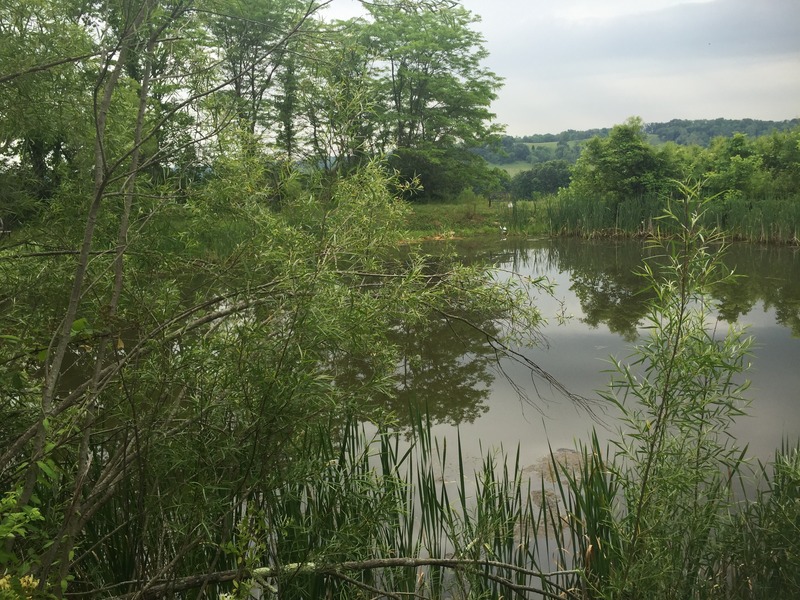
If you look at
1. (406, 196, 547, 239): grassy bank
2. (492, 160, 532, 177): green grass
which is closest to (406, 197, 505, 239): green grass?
(406, 196, 547, 239): grassy bank

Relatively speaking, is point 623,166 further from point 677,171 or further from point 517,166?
point 517,166

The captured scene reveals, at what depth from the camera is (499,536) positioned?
9.15ft

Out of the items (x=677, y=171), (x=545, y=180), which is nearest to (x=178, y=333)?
(x=677, y=171)

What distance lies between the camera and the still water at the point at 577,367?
524 centimetres

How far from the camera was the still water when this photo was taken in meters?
5.24

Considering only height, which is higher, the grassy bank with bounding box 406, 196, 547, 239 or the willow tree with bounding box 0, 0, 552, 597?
the grassy bank with bounding box 406, 196, 547, 239

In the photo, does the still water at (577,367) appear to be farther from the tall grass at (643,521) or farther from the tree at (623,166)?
the tree at (623,166)

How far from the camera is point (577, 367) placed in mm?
7375

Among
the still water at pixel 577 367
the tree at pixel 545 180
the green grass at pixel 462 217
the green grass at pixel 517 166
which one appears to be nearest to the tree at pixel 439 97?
the green grass at pixel 462 217

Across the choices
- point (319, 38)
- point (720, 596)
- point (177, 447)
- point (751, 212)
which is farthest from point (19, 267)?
point (751, 212)

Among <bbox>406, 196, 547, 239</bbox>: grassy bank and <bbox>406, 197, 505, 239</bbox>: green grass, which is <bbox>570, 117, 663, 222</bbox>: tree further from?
<bbox>406, 197, 505, 239</bbox>: green grass

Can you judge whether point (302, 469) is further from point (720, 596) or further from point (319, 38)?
point (720, 596)

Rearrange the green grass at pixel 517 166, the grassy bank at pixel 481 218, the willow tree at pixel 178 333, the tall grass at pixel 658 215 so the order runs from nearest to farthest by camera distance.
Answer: the willow tree at pixel 178 333 < the tall grass at pixel 658 215 < the grassy bank at pixel 481 218 < the green grass at pixel 517 166

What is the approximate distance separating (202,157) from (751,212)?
17.7 meters
